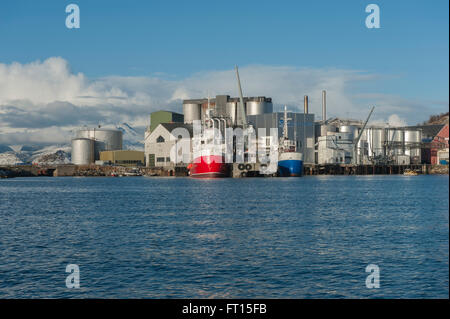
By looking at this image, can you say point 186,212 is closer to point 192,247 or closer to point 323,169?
point 192,247

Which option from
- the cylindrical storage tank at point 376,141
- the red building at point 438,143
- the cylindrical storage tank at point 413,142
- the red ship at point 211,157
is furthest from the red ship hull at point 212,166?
the red building at point 438,143

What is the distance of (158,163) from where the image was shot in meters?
166

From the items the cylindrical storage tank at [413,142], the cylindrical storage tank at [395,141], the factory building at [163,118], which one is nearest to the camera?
the cylindrical storage tank at [395,141]

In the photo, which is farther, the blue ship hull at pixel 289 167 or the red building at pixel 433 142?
the red building at pixel 433 142

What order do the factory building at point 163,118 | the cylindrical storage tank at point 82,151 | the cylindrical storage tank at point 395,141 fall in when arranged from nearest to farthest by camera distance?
the cylindrical storage tank at point 395,141 → the factory building at point 163,118 → the cylindrical storage tank at point 82,151

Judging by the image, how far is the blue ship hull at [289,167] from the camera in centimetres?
12512

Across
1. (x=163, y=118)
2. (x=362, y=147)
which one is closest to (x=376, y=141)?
(x=362, y=147)

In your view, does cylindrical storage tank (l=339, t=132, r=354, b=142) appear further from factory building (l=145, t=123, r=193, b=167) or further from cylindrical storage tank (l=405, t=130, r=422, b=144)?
factory building (l=145, t=123, r=193, b=167)

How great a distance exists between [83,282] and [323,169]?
13749 cm

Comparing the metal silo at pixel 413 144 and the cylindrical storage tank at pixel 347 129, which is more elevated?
the cylindrical storage tank at pixel 347 129

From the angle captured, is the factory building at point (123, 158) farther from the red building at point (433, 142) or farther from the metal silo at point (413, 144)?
the red building at point (433, 142)

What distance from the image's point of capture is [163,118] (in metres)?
184
